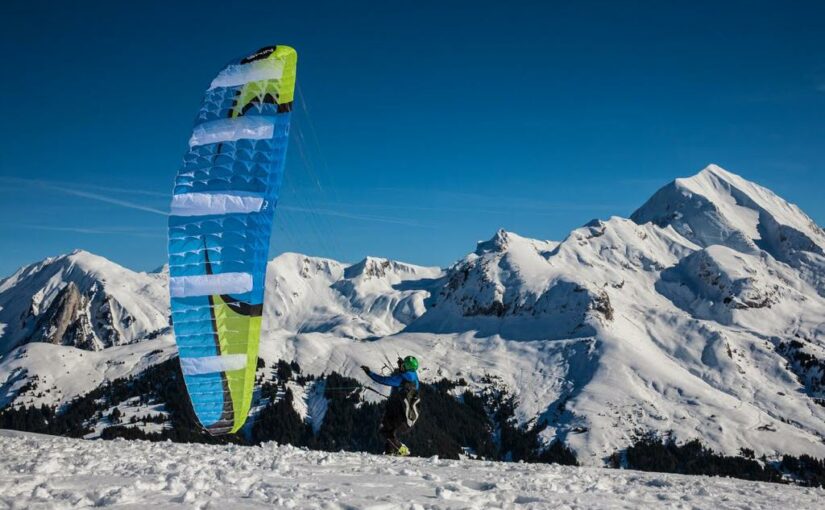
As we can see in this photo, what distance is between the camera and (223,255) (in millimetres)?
19547

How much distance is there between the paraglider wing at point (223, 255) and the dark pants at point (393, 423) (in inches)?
173

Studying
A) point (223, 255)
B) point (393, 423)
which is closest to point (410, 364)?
point (393, 423)

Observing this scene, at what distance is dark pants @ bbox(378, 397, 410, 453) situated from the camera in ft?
66.7

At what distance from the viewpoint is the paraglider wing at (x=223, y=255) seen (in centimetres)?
1948

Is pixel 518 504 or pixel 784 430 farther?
pixel 784 430

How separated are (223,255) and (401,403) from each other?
7172mm

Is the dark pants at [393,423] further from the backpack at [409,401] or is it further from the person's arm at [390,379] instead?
the person's arm at [390,379]

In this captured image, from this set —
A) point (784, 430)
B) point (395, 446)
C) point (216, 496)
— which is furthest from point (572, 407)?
point (216, 496)

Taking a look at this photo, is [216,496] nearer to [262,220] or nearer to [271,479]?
[271,479]

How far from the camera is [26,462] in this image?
42.7ft

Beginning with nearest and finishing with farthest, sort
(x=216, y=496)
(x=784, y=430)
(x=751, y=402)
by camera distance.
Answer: (x=216, y=496), (x=784, y=430), (x=751, y=402)

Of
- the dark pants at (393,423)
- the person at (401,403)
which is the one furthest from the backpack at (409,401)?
the dark pants at (393,423)

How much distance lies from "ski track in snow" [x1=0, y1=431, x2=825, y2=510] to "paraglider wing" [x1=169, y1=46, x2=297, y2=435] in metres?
3.71

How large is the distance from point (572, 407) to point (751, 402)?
6180 cm
